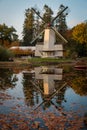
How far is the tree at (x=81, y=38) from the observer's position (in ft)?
265

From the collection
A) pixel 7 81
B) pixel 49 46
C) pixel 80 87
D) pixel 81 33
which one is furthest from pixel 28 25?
pixel 80 87

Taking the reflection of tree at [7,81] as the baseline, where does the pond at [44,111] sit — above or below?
below

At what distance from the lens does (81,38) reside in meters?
81.8

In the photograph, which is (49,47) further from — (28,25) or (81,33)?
(28,25)

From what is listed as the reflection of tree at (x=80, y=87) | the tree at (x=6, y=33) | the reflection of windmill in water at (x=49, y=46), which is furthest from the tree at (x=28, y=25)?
the reflection of tree at (x=80, y=87)

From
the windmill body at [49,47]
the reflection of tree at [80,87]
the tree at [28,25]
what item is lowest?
the reflection of tree at [80,87]

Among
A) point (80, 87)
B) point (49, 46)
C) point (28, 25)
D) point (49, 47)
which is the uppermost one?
point (28, 25)

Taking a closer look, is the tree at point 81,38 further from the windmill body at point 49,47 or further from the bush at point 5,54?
the bush at point 5,54

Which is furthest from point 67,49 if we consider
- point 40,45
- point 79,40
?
point 40,45

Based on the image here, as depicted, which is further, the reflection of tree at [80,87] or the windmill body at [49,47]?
the windmill body at [49,47]

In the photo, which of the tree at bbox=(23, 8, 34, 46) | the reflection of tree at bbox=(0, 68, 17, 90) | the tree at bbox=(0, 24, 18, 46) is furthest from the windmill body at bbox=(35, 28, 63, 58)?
the reflection of tree at bbox=(0, 68, 17, 90)

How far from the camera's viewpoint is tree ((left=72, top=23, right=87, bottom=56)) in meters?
80.9

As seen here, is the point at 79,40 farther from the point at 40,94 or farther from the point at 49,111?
the point at 49,111

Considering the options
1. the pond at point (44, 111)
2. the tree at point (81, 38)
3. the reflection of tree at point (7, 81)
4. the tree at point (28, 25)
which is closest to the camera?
the pond at point (44, 111)
